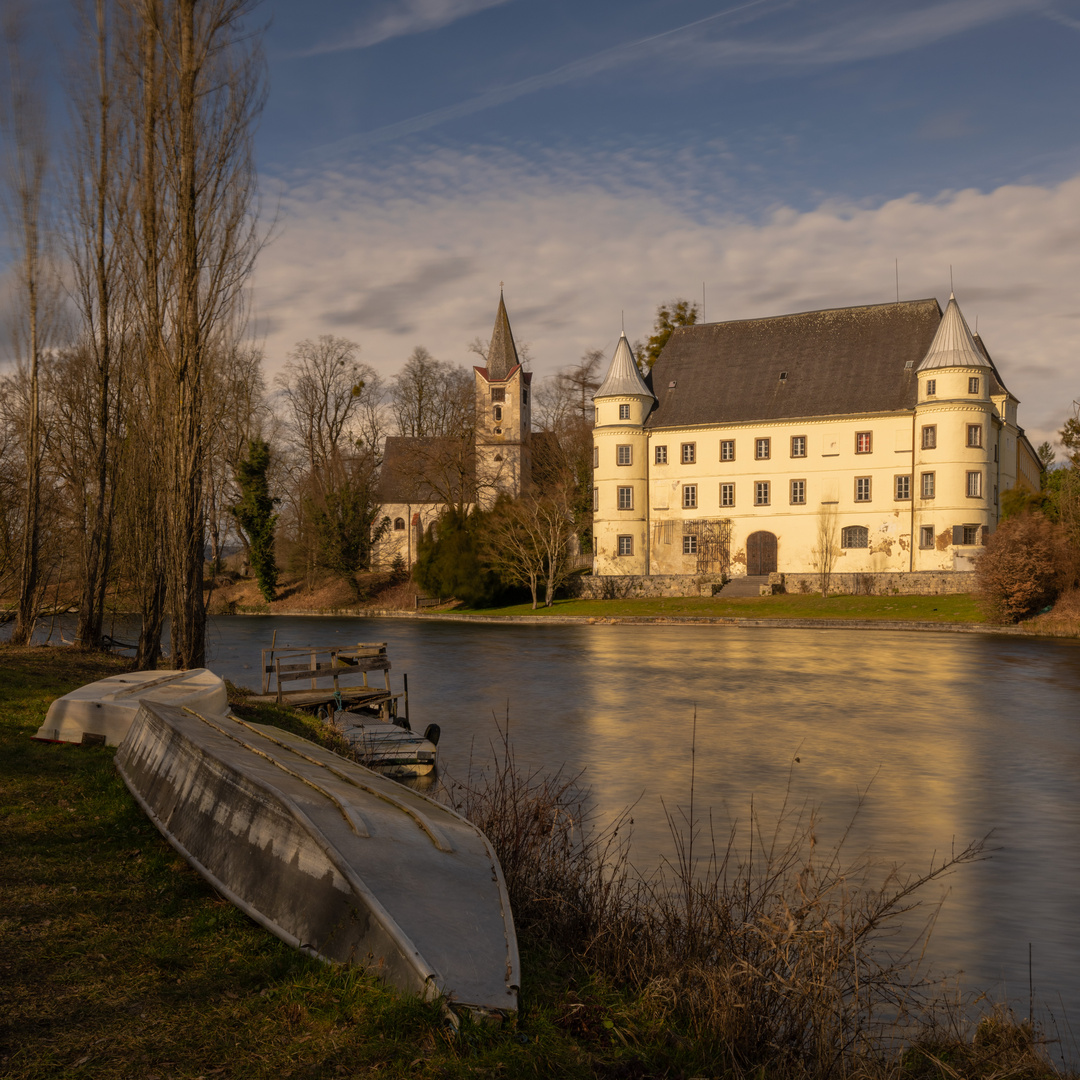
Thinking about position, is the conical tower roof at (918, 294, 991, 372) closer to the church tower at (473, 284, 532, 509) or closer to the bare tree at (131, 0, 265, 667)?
the church tower at (473, 284, 532, 509)

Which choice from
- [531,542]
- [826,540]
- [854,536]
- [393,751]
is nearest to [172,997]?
[393,751]

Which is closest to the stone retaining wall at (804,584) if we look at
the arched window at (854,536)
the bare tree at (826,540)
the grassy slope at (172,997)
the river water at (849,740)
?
the bare tree at (826,540)

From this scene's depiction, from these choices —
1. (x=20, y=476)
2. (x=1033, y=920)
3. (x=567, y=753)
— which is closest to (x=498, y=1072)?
(x=1033, y=920)

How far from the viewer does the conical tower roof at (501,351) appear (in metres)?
69.8

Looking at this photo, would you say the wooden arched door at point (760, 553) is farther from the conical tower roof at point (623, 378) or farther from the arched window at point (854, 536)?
the conical tower roof at point (623, 378)

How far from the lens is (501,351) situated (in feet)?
231

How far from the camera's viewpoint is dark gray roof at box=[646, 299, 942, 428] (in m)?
51.6

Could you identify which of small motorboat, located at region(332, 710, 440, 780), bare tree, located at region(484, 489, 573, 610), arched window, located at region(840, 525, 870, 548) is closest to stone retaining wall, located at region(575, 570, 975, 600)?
bare tree, located at region(484, 489, 573, 610)

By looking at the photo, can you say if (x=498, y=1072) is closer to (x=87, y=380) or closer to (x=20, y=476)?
(x=87, y=380)

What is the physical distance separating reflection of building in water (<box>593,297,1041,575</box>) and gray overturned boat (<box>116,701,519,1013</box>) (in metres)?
45.5

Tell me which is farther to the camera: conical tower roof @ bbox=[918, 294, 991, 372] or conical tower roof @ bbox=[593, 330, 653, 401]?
conical tower roof @ bbox=[593, 330, 653, 401]

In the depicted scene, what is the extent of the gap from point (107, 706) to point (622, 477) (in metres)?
46.6

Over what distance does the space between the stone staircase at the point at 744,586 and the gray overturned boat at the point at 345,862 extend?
42.5 metres

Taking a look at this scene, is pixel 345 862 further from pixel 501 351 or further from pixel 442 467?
pixel 501 351
